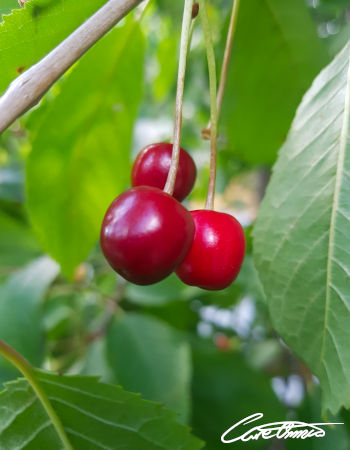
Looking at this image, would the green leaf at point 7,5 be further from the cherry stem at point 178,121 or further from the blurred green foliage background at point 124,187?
the cherry stem at point 178,121

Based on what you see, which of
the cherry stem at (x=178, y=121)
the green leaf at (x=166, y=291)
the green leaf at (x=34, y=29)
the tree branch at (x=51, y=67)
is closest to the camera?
the tree branch at (x=51, y=67)

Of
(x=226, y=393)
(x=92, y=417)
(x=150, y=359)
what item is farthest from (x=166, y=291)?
(x=92, y=417)

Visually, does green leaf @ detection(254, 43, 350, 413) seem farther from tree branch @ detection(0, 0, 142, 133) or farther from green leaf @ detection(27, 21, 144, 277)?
green leaf @ detection(27, 21, 144, 277)

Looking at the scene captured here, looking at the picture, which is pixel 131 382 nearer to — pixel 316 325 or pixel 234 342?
pixel 316 325

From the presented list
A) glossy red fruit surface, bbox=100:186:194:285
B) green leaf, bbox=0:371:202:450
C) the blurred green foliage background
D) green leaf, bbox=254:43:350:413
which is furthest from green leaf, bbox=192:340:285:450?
glossy red fruit surface, bbox=100:186:194:285

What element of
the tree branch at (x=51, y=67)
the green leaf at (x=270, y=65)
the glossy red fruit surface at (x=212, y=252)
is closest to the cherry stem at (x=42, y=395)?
the glossy red fruit surface at (x=212, y=252)

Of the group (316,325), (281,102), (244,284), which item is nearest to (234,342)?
(244,284)
